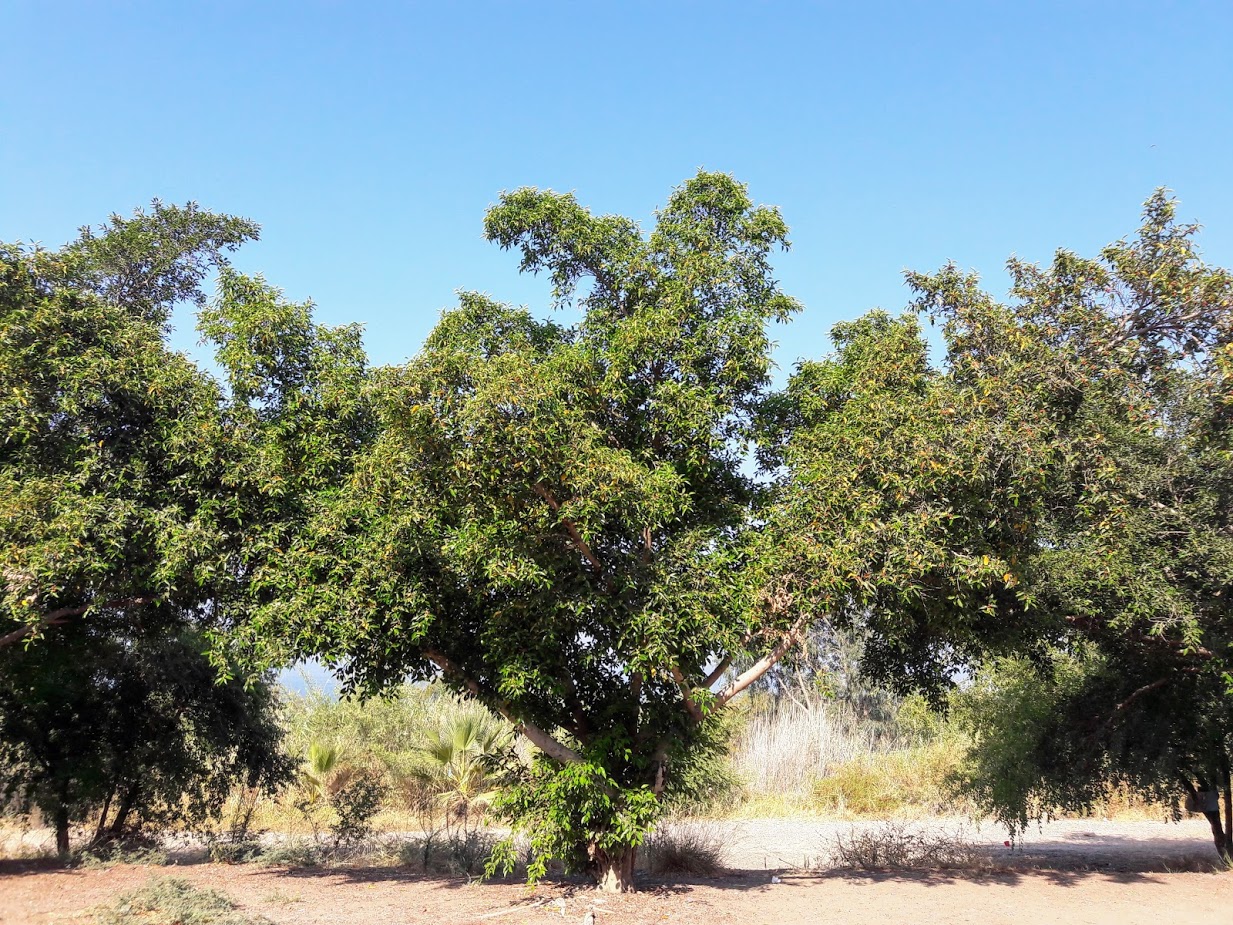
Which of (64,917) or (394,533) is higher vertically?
(394,533)

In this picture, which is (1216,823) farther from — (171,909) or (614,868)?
(171,909)

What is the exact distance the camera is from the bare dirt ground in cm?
970

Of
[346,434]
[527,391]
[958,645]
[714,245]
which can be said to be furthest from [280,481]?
[958,645]

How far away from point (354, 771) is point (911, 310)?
18.9m

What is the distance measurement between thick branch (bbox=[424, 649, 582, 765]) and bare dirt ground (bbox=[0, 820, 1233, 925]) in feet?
5.42

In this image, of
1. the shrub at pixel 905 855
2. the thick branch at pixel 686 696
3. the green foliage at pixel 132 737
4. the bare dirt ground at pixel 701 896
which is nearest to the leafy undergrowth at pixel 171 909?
the bare dirt ground at pixel 701 896

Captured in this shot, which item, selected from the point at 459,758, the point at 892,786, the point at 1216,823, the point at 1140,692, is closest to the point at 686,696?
the point at 1140,692

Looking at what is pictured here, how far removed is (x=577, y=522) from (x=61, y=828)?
1244cm

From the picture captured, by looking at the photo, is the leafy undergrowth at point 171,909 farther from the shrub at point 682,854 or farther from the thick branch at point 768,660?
the shrub at point 682,854

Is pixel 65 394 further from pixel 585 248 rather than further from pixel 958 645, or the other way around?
pixel 958 645

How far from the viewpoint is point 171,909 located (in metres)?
8.92

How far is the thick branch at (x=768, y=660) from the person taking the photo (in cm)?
985

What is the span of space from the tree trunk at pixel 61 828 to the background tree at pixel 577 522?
776 centimetres

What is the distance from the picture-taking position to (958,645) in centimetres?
1220
